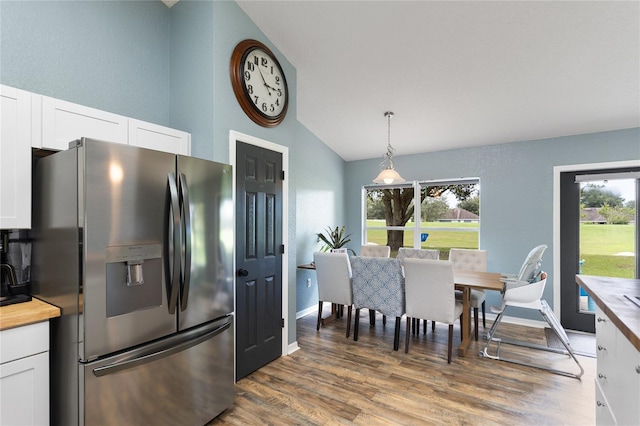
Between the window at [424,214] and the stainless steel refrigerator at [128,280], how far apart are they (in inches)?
145

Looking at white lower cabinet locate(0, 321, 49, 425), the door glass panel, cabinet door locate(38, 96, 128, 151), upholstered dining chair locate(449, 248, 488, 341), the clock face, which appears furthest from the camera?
upholstered dining chair locate(449, 248, 488, 341)

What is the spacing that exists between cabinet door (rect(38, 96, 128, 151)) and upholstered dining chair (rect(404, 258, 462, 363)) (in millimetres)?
2645

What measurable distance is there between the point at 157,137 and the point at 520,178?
4.20 metres

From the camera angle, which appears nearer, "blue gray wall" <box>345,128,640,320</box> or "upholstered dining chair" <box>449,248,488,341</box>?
"blue gray wall" <box>345,128,640,320</box>

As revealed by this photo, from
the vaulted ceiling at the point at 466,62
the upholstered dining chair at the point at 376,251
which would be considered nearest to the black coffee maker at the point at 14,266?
the vaulted ceiling at the point at 466,62

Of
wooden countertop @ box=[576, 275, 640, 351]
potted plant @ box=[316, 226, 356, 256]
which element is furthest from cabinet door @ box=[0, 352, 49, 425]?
potted plant @ box=[316, 226, 356, 256]

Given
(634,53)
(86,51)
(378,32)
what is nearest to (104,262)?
(86,51)

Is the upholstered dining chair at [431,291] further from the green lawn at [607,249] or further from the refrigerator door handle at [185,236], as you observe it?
the refrigerator door handle at [185,236]

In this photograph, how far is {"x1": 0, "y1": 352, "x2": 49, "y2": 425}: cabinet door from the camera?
1383 millimetres

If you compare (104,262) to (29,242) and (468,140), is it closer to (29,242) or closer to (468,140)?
(29,242)

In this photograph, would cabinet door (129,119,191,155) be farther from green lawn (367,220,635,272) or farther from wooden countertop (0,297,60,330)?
green lawn (367,220,635,272)

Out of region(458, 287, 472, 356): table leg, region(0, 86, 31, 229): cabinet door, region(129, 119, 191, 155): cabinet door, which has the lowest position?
region(458, 287, 472, 356): table leg

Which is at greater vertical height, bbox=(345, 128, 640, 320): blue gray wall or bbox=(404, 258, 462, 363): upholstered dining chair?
bbox=(345, 128, 640, 320): blue gray wall

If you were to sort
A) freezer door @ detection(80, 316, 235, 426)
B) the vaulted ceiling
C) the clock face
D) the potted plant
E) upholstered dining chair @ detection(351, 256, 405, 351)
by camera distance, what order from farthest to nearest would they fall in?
the potted plant < upholstered dining chair @ detection(351, 256, 405, 351) < the clock face < the vaulted ceiling < freezer door @ detection(80, 316, 235, 426)
